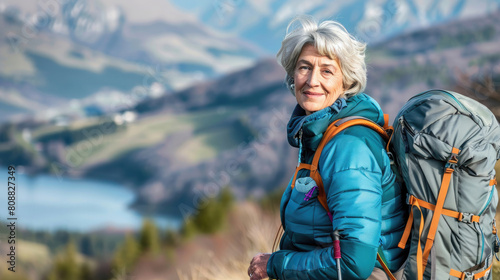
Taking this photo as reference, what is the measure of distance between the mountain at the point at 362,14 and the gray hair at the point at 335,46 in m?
60.1

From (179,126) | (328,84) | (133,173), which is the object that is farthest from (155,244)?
(179,126)

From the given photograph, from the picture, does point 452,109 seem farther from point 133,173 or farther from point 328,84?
point 133,173

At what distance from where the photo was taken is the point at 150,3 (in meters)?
107

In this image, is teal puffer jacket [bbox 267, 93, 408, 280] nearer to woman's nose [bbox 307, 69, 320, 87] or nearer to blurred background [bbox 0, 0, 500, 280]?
woman's nose [bbox 307, 69, 320, 87]

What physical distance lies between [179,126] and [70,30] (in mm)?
41212

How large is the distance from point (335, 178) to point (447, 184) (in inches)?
15.0

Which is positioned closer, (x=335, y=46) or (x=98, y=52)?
(x=335, y=46)

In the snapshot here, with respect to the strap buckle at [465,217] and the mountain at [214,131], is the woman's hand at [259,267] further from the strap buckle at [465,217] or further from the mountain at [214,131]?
the mountain at [214,131]

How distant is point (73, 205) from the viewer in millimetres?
72188

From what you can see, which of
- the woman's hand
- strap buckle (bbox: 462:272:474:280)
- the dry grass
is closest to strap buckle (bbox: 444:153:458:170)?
strap buckle (bbox: 462:272:474:280)

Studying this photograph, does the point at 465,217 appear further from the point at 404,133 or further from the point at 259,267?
the point at 259,267

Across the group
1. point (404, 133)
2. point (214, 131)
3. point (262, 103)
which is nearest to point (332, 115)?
point (404, 133)

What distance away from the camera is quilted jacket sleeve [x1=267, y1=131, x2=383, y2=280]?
5.50ft

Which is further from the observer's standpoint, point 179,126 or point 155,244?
point 179,126
